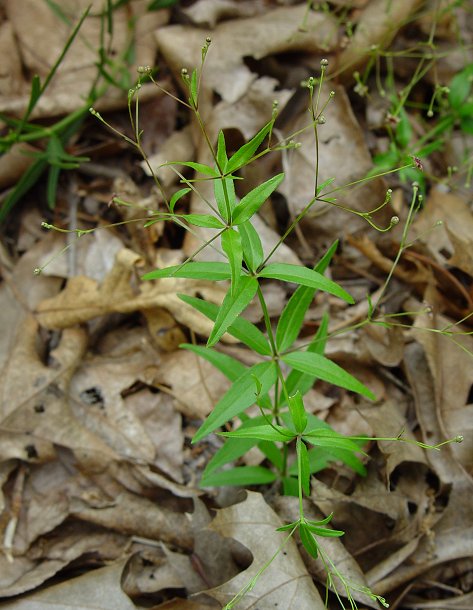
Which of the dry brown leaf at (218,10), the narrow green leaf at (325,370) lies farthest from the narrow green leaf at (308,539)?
the dry brown leaf at (218,10)

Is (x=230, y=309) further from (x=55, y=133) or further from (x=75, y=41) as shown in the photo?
(x=75, y=41)

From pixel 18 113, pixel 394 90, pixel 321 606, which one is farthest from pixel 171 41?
pixel 321 606

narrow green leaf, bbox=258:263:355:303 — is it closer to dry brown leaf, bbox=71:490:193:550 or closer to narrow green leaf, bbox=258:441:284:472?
narrow green leaf, bbox=258:441:284:472

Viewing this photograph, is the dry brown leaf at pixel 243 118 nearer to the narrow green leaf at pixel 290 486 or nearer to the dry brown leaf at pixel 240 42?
the dry brown leaf at pixel 240 42

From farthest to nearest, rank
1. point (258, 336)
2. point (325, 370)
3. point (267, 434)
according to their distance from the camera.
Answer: point (258, 336) < point (325, 370) < point (267, 434)

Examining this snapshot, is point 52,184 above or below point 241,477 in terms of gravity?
above

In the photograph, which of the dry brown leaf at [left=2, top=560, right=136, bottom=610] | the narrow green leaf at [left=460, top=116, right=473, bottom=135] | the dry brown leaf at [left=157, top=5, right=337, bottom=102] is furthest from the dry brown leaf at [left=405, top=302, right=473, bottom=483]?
the dry brown leaf at [left=157, top=5, right=337, bottom=102]

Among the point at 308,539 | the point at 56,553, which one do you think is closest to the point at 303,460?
the point at 308,539
